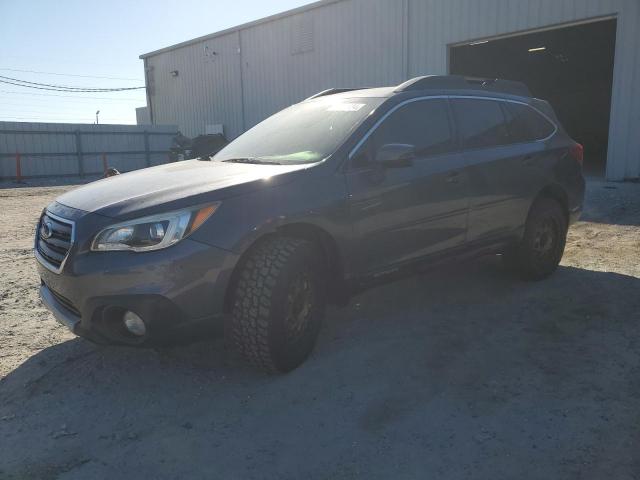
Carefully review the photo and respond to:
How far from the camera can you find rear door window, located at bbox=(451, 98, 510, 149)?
4215 millimetres

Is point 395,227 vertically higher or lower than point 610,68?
lower

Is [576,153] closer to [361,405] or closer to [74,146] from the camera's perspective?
[361,405]

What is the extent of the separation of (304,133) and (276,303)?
1392 millimetres

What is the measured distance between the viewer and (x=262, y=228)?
291cm

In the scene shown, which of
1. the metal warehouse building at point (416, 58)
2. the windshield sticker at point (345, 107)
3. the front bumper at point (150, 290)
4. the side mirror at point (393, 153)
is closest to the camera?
the front bumper at point (150, 290)

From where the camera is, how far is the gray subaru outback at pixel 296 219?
8.91 ft

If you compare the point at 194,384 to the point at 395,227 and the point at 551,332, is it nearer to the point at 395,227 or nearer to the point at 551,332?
the point at 395,227

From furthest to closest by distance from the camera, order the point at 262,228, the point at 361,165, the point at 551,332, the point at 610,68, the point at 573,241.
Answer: the point at 610,68 < the point at 573,241 < the point at 551,332 < the point at 361,165 < the point at 262,228

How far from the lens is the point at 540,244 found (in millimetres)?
4906

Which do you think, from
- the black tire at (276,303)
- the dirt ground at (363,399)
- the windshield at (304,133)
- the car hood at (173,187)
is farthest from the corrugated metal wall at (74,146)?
the black tire at (276,303)

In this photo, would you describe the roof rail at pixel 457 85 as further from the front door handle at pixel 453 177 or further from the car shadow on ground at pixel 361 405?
the car shadow on ground at pixel 361 405

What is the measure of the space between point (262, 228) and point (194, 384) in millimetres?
1022

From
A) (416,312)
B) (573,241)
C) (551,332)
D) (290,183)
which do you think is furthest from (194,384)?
(573,241)

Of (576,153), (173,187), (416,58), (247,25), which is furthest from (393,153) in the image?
(247,25)
